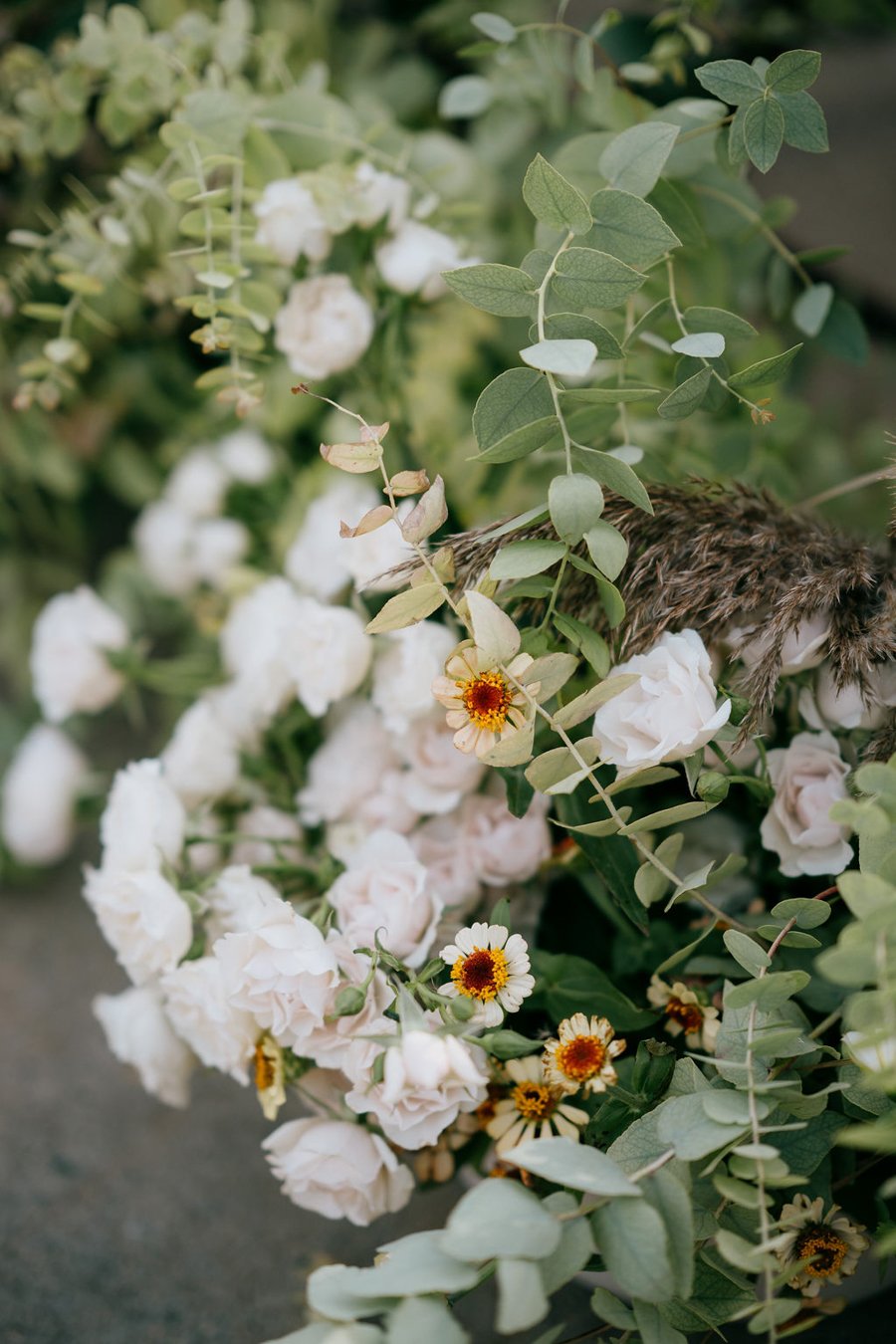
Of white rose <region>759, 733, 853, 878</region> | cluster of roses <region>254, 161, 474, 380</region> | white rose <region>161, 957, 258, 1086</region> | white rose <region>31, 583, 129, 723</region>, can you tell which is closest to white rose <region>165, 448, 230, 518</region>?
white rose <region>31, 583, 129, 723</region>

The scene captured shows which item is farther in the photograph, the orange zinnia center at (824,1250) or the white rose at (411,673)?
the white rose at (411,673)

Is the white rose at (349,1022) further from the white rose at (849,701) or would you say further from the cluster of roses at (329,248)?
the cluster of roses at (329,248)

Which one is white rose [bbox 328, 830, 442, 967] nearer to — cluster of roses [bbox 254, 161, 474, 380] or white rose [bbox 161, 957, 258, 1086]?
white rose [bbox 161, 957, 258, 1086]

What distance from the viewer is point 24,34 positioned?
3.46 feet

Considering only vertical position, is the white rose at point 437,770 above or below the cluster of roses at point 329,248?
below

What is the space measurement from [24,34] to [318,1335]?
3.79 feet

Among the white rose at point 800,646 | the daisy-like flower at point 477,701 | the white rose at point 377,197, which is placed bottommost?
the white rose at point 800,646

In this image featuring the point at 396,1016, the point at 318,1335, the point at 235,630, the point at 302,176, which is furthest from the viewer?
the point at 235,630

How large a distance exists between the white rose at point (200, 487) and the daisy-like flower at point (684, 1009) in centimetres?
62

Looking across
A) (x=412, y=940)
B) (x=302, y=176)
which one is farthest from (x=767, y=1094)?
(x=302, y=176)

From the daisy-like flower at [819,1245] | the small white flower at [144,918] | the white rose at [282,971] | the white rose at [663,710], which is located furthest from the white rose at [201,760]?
the daisy-like flower at [819,1245]

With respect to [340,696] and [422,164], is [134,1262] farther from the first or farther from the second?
[422,164]

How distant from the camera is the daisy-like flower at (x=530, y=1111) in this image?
57 cm

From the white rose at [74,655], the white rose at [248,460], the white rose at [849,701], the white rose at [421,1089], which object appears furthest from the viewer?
the white rose at [248,460]
